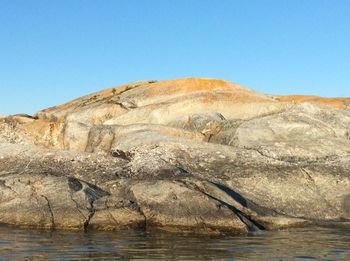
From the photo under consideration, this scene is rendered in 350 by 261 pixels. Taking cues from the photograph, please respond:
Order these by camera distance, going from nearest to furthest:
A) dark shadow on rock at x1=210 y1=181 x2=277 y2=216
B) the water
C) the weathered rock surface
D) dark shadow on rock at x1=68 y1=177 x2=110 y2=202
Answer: the water, the weathered rock surface, dark shadow on rock at x1=68 y1=177 x2=110 y2=202, dark shadow on rock at x1=210 y1=181 x2=277 y2=216

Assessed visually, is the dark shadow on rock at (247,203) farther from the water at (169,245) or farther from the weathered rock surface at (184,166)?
the water at (169,245)

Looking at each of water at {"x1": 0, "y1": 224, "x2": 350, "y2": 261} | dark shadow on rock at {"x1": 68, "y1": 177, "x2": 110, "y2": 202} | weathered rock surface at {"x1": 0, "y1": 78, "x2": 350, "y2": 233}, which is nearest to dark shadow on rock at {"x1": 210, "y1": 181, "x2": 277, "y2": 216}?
weathered rock surface at {"x1": 0, "y1": 78, "x2": 350, "y2": 233}

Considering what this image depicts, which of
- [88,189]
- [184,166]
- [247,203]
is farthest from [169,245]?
[184,166]

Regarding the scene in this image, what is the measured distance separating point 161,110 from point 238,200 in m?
15.2

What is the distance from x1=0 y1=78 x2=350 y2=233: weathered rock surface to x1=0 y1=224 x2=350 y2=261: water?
150cm

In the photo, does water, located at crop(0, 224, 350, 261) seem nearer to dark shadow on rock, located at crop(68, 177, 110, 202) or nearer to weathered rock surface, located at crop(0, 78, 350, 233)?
weathered rock surface, located at crop(0, 78, 350, 233)

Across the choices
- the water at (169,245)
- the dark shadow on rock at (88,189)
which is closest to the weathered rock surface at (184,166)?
the dark shadow on rock at (88,189)

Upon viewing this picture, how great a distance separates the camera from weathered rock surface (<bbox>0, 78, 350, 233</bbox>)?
24.1 metres

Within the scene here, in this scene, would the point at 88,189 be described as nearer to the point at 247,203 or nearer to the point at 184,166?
the point at 184,166

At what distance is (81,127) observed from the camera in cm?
3488

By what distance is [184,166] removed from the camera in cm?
2936

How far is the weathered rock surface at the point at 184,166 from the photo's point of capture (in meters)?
24.1

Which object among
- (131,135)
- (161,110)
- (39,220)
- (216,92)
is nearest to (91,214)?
(39,220)

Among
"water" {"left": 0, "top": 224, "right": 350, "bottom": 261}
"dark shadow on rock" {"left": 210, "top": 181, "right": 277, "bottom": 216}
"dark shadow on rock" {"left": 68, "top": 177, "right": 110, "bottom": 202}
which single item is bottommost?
"water" {"left": 0, "top": 224, "right": 350, "bottom": 261}
